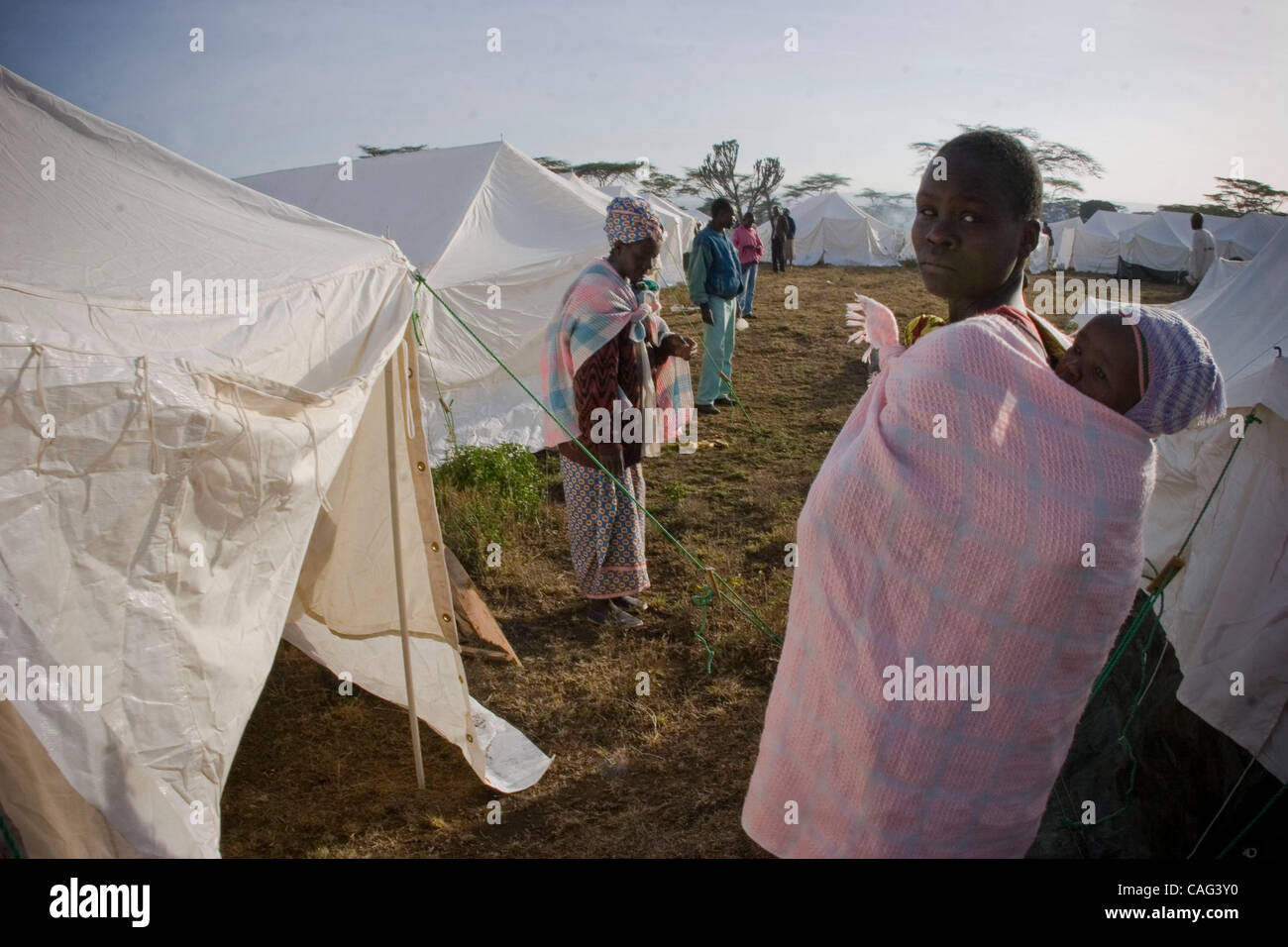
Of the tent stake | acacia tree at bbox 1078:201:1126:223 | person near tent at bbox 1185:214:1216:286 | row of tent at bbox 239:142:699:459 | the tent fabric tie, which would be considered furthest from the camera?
acacia tree at bbox 1078:201:1126:223

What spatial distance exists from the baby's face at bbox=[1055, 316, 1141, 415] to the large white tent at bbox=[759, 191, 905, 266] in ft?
84.0

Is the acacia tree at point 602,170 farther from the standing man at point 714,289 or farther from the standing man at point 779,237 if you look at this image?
the standing man at point 714,289

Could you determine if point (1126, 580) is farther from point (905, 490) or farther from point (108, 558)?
point (108, 558)

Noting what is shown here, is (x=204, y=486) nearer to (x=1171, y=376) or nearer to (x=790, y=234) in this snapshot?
(x=1171, y=376)

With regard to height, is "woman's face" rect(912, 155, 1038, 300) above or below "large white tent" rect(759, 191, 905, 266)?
below

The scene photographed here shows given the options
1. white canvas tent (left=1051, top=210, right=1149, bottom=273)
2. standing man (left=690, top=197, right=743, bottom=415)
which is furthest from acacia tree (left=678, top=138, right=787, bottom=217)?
standing man (left=690, top=197, right=743, bottom=415)

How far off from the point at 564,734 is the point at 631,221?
2160 millimetres

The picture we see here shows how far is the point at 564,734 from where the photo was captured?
12.1ft

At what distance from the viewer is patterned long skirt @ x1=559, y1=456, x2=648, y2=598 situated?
14.1ft

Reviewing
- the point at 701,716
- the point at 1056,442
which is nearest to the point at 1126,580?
the point at 1056,442

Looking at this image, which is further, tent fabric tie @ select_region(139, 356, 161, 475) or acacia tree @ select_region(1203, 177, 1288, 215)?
acacia tree @ select_region(1203, 177, 1288, 215)

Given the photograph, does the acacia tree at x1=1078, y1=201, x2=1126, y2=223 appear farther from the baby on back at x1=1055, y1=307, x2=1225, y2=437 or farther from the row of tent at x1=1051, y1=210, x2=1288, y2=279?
the baby on back at x1=1055, y1=307, x2=1225, y2=437

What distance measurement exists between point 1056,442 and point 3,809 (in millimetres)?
2093

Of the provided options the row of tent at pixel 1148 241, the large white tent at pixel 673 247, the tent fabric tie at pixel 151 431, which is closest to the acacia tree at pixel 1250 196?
the row of tent at pixel 1148 241
